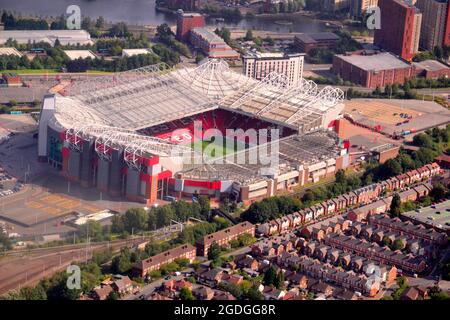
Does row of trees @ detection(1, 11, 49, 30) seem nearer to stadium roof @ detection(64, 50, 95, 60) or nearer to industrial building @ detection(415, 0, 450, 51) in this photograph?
stadium roof @ detection(64, 50, 95, 60)

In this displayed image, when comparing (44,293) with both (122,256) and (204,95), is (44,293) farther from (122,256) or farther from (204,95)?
(204,95)

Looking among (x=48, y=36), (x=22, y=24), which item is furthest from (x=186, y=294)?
(x=22, y=24)

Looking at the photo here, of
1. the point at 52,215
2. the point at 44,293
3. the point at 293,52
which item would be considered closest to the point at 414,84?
the point at 293,52

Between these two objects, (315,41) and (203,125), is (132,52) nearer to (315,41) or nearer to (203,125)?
(315,41)

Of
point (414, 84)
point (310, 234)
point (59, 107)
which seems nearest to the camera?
point (310, 234)

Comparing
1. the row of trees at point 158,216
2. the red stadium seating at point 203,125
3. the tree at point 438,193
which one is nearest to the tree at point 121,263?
the row of trees at point 158,216

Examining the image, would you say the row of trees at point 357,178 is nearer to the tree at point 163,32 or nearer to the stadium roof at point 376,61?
the stadium roof at point 376,61

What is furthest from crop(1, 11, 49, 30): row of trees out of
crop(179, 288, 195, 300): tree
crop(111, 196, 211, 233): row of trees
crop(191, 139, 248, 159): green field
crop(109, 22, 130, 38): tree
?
crop(179, 288, 195, 300): tree
